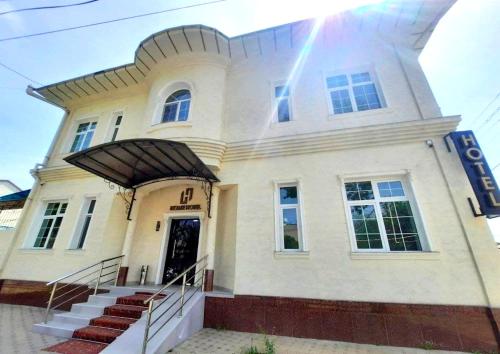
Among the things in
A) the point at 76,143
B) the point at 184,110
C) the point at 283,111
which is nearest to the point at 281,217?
the point at 283,111

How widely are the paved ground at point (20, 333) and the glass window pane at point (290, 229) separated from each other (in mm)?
5028

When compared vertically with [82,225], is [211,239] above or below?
below

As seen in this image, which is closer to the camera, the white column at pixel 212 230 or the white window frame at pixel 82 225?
the white column at pixel 212 230

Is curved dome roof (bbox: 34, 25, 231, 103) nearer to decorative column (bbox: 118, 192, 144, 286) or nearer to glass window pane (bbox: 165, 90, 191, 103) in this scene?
glass window pane (bbox: 165, 90, 191, 103)

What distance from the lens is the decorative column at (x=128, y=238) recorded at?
6.48 m

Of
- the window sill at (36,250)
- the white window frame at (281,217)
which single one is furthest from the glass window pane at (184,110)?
the window sill at (36,250)

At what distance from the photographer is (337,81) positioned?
7.11 metres

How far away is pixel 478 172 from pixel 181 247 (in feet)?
25.9

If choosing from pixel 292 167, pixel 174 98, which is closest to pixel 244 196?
pixel 292 167

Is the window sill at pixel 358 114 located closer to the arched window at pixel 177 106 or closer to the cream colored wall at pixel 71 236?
the arched window at pixel 177 106

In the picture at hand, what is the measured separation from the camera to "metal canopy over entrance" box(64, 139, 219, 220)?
17.3ft

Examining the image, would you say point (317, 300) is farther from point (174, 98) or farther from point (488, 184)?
point (174, 98)

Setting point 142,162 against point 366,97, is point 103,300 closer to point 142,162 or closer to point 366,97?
point 142,162

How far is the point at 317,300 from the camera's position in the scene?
4.77 metres
